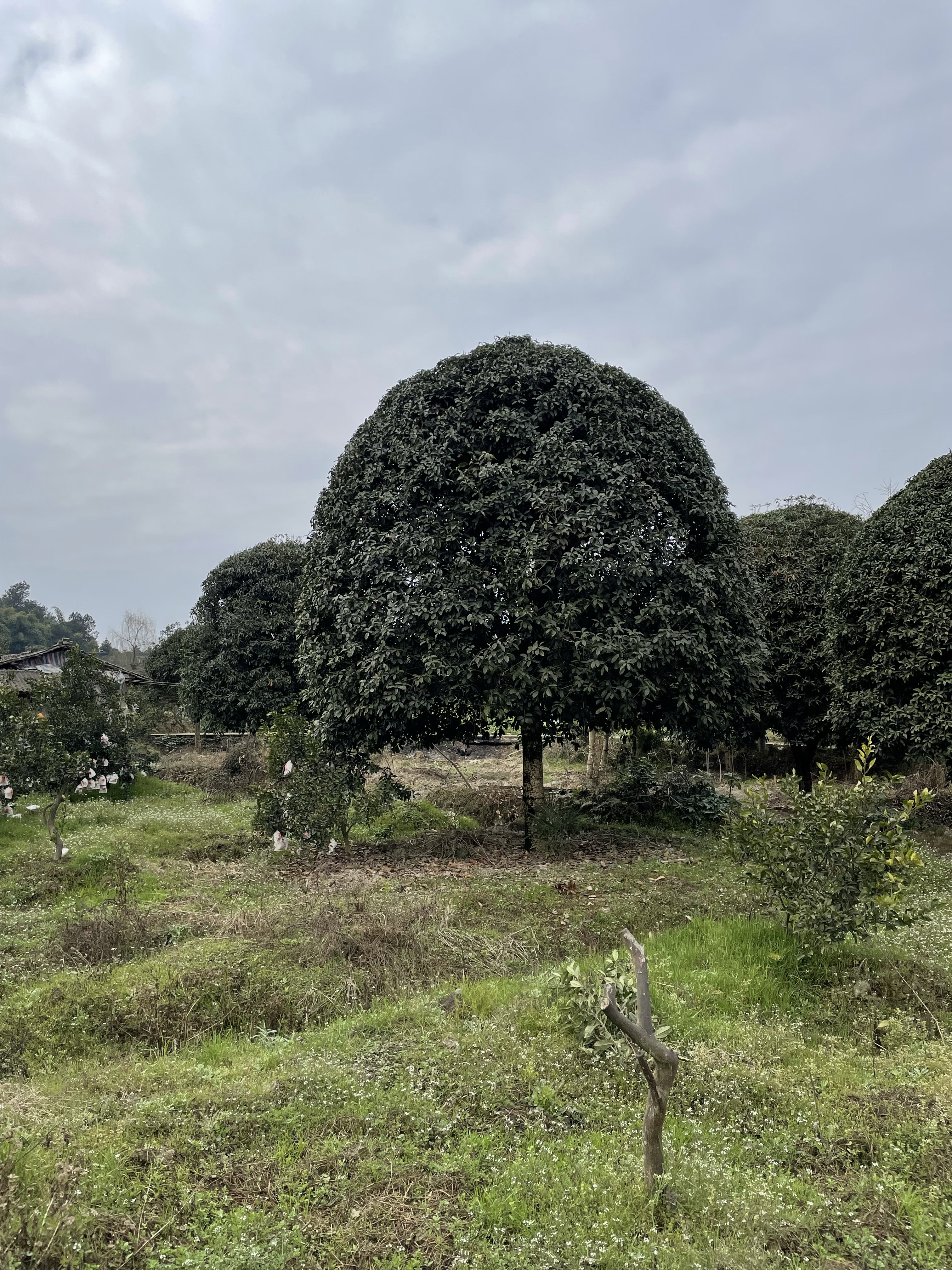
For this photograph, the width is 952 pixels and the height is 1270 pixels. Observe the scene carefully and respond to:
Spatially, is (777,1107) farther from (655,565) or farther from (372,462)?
(372,462)

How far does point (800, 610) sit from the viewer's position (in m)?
15.6

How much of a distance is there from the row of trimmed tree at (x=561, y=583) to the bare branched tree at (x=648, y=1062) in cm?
652

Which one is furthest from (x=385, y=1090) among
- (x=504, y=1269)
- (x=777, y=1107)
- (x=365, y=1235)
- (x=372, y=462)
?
(x=372, y=462)

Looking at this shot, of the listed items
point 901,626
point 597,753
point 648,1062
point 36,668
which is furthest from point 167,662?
point 648,1062

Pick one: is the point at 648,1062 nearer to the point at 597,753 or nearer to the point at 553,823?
the point at 553,823

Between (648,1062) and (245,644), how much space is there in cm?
2072

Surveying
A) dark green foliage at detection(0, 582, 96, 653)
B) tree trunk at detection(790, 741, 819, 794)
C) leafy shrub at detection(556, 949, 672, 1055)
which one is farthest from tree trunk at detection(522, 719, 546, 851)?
dark green foliage at detection(0, 582, 96, 653)

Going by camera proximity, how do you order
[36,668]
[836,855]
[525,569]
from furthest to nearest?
[36,668]
[525,569]
[836,855]

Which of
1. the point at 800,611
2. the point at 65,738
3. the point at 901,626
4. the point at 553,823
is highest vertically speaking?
the point at 800,611

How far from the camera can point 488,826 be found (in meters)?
13.9

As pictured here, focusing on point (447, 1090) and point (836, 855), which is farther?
point (836, 855)

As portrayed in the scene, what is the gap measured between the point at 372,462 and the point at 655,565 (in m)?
4.79

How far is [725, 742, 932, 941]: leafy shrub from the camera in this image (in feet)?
19.6

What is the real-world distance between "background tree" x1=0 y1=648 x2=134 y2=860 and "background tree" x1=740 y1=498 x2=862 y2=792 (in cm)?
1302
